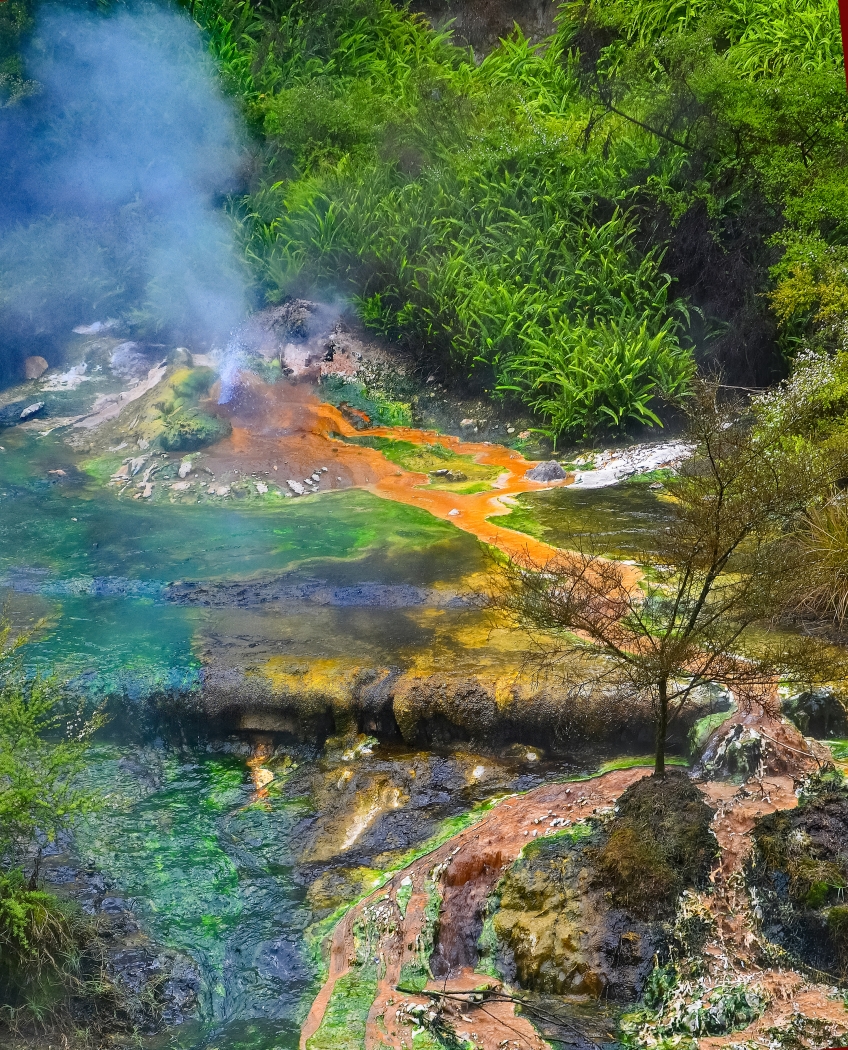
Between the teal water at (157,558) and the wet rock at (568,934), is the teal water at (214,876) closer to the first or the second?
the teal water at (157,558)

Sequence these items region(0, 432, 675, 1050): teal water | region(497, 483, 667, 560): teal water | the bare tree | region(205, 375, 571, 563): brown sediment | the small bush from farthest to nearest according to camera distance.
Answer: the small bush < region(205, 375, 571, 563): brown sediment < region(497, 483, 667, 560): teal water < region(0, 432, 675, 1050): teal water < the bare tree

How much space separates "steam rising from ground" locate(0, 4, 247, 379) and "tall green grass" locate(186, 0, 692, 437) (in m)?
0.52

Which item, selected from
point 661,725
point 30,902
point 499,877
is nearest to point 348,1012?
point 499,877

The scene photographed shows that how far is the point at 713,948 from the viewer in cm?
403

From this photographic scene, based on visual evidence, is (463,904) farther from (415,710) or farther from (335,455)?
(335,455)

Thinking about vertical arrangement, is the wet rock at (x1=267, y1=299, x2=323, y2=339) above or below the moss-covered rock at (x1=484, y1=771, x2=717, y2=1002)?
above

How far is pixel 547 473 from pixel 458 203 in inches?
159

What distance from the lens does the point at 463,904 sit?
4.46 meters

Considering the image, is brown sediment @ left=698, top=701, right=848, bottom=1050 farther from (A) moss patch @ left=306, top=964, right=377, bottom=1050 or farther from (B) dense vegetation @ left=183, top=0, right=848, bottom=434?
(B) dense vegetation @ left=183, top=0, right=848, bottom=434

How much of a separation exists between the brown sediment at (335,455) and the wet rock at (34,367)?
97.8 inches

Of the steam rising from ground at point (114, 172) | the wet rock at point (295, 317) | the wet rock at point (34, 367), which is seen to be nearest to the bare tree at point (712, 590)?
the wet rock at point (295, 317)

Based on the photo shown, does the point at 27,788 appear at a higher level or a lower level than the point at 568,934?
higher

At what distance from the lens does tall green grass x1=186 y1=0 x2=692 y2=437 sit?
9.92m

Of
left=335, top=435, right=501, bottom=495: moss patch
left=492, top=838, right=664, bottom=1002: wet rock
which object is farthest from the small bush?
left=492, top=838, right=664, bottom=1002: wet rock
